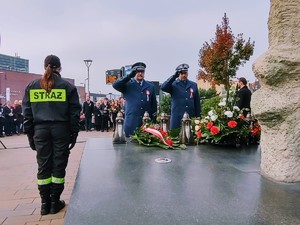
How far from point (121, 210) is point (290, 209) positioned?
2.55ft

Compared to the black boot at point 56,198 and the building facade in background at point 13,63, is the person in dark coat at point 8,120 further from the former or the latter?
the building facade in background at point 13,63

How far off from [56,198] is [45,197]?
0.36 ft

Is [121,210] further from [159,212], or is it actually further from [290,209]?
[290,209]

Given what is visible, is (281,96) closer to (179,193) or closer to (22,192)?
(179,193)

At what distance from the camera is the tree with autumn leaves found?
757 inches

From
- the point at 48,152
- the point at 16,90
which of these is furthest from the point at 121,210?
the point at 16,90

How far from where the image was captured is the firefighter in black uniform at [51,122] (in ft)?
9.90

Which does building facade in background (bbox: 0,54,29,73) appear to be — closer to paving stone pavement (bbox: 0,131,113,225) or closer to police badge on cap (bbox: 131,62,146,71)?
paving stone pavement (bbox: 0,131,113,225)

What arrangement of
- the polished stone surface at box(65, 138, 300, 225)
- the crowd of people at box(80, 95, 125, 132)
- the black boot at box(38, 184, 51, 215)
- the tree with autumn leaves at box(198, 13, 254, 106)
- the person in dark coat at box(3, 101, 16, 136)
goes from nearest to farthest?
the polished stone surface at box(65, 138, 300, 225) → the black boot at box(38, 184, 51, 215) → the person in dark coat at box(3, 101, 16, 136) → the crowd of people at box(80, 95, 125, 132) → the tree with autumn leaves at box(198, 13, 254, 106)

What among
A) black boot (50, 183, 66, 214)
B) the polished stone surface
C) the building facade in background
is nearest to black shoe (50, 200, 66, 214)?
black boot (50, 183, 66, 214)

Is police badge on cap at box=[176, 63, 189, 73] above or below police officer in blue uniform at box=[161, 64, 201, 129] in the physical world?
above

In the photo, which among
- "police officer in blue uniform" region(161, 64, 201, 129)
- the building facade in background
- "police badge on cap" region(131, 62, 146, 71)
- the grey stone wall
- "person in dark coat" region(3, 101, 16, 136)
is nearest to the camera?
the grey stone wall

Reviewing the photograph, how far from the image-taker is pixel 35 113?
304cm

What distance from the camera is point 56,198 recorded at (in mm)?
3254
